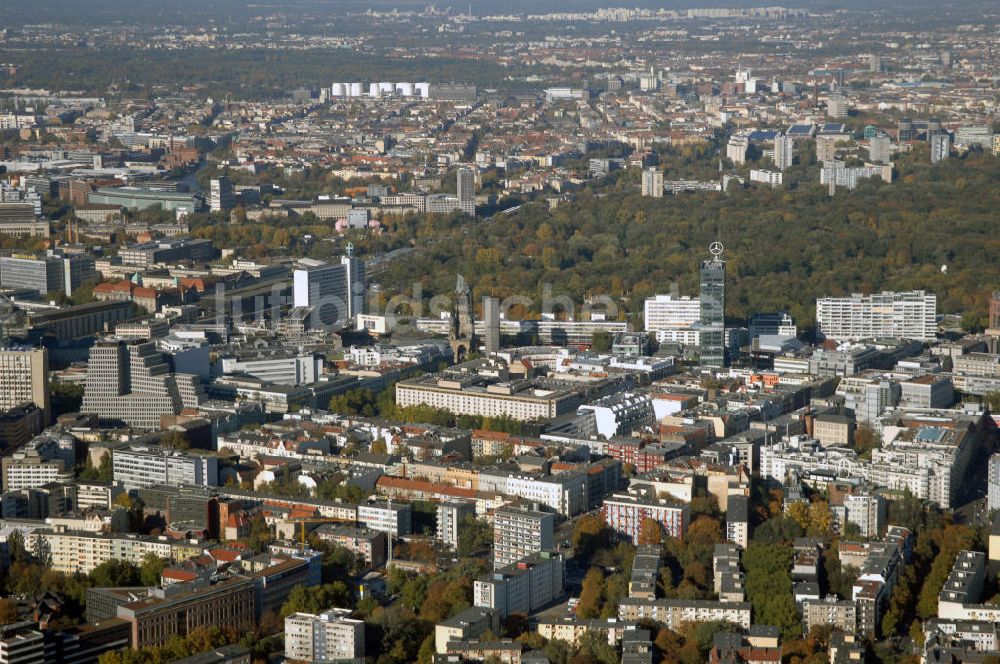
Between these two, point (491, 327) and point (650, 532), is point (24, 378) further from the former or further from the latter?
point (650, 532)

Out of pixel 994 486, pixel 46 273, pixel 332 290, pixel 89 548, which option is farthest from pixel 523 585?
pixel 46 273

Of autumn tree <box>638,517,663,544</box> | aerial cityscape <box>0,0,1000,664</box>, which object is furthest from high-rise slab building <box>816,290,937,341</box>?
autumn tree <box>638,517,663,544</box>

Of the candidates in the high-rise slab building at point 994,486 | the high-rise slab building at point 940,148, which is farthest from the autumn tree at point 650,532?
the high-rise slab building at point 940,148

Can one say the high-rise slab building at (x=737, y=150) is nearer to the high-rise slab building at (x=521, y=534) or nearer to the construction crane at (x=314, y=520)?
the construction crane at (x=314, y=520)

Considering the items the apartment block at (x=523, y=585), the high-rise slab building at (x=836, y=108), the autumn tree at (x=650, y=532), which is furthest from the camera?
the high-rise slab building at (x=836, y=108)

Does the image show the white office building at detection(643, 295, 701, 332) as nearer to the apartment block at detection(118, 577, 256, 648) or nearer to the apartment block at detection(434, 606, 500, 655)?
the apartment block at detection(434, 606, 500, 655)

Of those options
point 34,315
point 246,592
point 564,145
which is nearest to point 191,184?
point 564,145

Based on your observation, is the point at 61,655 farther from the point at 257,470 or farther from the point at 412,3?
the point at 412,3
